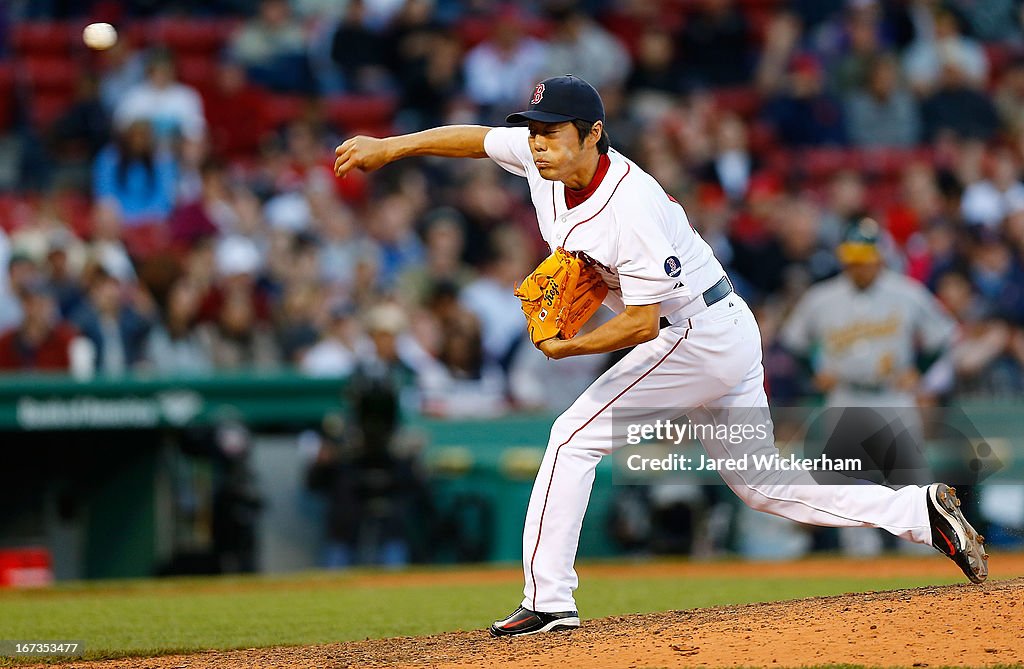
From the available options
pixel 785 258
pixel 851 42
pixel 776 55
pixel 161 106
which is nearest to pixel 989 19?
pixel 851 42

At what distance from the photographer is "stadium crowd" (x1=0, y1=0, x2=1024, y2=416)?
10742 mm

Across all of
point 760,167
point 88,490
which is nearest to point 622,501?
point 88,490

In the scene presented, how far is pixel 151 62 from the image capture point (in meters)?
12.7

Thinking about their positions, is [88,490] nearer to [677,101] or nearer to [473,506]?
[473,506]

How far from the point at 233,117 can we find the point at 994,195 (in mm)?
6764

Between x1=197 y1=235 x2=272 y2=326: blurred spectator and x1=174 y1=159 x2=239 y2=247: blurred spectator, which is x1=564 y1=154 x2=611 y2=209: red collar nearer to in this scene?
x1=197 y1=235 x2=272 y2=326: blurred spectator

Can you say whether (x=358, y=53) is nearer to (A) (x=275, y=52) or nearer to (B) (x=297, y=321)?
(A) (x=275, y=52)

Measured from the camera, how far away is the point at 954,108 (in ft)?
49.1

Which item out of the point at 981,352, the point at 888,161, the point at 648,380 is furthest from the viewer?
the point at 888,161

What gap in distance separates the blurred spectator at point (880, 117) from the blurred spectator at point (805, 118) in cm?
13

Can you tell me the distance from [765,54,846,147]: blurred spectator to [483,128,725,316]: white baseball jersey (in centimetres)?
977

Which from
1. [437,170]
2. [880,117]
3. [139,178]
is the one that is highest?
[880,117]

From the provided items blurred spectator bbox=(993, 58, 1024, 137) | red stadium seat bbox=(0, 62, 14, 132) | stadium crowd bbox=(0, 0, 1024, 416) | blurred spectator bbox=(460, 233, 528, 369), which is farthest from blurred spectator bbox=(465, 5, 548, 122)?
blurred spectator bbox=(993, 58, 1024, 137)

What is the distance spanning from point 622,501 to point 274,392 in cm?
244
